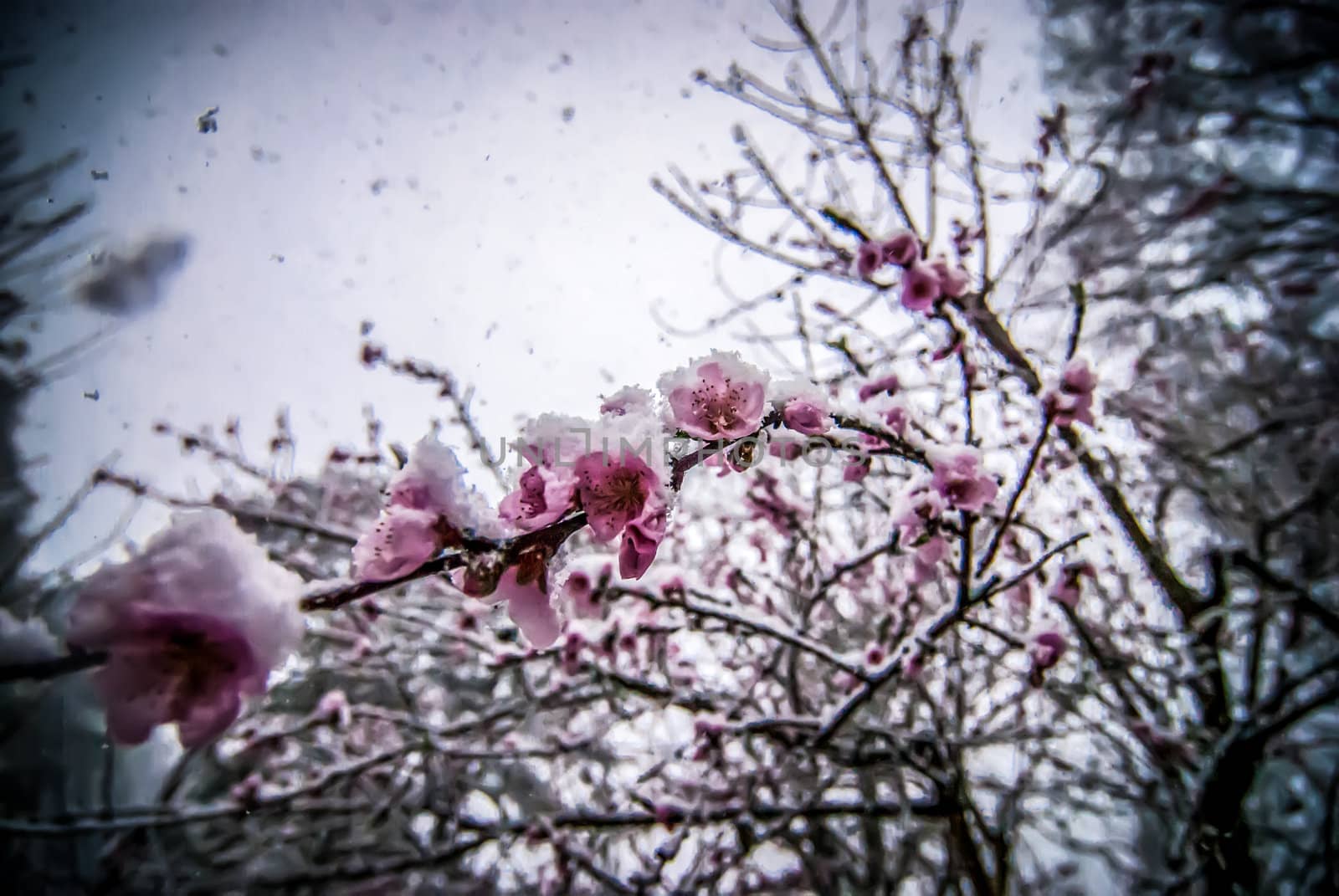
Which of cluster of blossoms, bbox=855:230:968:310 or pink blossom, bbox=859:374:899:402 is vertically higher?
cluster of blossoms, bbox=855:230:968:310

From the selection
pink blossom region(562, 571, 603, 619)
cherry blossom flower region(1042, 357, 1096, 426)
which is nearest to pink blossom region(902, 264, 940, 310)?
cherry blossom flower region(1042, 357, 1096, 426)

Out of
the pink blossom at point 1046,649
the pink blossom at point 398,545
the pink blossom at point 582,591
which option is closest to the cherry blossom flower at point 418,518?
the pink blossom at point 398,545

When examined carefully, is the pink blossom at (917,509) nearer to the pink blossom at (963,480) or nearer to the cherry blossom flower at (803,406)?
the pink blossom at (963,480)

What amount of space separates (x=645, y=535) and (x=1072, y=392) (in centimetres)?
170

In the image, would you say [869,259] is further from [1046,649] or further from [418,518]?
[418,518]

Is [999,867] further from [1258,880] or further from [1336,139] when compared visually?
[1336,139]

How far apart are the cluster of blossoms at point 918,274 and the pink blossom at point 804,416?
1.20m

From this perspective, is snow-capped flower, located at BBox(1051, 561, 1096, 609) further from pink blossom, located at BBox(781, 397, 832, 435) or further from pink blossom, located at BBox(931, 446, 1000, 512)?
pink blossom, located at BBox(781, 397, 832, 435)

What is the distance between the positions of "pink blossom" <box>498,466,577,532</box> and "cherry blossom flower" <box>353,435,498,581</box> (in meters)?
0.10

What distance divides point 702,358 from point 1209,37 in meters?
8.68

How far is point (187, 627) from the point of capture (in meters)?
0.80

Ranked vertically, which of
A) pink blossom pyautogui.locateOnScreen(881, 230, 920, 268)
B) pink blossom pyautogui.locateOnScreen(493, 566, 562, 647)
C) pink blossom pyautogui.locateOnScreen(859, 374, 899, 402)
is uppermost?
pink blossom pyautogui.locateOnScreen(881, 230, 920, 268)

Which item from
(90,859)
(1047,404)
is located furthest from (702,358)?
(90,859)

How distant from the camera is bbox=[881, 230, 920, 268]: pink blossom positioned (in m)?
2.19
